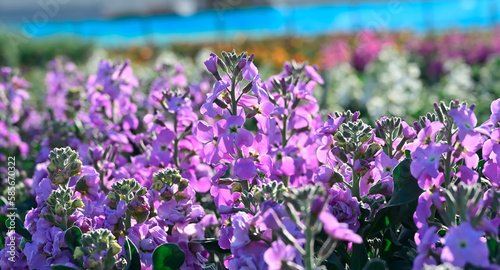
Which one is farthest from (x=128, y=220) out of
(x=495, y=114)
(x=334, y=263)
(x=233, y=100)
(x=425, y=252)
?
(x=495, y=114)

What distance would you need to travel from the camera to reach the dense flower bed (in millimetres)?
1161

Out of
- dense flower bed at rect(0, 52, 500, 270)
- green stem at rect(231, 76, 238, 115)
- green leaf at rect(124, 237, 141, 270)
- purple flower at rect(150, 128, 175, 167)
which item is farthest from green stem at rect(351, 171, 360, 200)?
purple flower at rect(150, 128, 175, 167)

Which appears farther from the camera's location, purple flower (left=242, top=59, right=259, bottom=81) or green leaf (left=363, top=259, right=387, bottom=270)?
purple flower (left=242, top=59, right=259, bottom=81)

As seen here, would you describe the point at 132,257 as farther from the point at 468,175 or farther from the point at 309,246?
the point at 468,175

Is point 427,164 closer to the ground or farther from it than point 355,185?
farther from it

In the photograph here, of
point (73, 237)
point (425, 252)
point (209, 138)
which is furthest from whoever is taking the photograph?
point (209, 138)

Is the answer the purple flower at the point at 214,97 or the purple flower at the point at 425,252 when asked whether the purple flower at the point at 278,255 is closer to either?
the purple flower at the point at 425,252

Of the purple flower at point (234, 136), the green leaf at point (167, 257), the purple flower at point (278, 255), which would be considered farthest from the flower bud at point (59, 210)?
the purple flower at point (278, 255)

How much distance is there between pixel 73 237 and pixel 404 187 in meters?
0.83

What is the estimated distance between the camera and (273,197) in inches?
52.5

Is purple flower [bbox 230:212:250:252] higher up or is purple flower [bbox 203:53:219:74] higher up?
purple flower [bbox 203:53:219:74]

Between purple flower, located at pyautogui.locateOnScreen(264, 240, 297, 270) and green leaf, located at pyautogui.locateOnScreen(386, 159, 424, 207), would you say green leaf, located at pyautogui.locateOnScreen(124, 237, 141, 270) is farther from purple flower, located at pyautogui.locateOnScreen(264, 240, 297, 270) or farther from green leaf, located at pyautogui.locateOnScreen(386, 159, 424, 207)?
green leaf, located at pyautogui.locateOnScreen(386, 159, 424, 207)

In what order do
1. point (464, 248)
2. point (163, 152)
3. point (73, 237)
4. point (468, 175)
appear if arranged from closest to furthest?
point (464, 248) < point (468, 175) < point (73, 237) < point (163, 152)

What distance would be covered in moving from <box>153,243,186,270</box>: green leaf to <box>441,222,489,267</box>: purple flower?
0.65 metres
